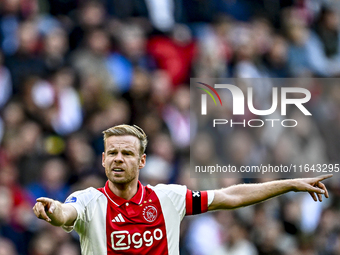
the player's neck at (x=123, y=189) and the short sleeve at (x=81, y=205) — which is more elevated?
the player's neck at (x=123, y=189)

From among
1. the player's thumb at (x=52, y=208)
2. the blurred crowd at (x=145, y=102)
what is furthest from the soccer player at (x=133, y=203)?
the blurred crowd at (x=145, y=102)

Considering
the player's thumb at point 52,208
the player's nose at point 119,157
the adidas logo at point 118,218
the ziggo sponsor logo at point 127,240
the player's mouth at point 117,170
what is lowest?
the ziggo sponsor logo at point 127,240

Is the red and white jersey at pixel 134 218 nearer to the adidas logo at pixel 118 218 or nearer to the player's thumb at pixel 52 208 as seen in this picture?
the adidas logo at pixel 118 218

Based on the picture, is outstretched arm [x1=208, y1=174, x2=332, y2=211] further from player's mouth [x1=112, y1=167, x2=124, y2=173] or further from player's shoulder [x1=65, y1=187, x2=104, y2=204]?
player's shoulder [x1=65, y1=187, x2=104, y2=204]

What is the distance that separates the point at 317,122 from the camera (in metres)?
11.7

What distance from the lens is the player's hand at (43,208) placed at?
473 cm

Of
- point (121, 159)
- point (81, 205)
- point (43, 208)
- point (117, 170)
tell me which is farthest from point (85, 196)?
point (43, 208)

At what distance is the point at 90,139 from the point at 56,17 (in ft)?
9.50

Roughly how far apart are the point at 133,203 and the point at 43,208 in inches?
46.3

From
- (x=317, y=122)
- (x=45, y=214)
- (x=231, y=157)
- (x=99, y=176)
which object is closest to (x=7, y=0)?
(x=99, y=176)

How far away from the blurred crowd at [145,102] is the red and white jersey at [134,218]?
395 centimetres

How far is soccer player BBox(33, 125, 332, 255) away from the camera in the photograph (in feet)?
18.2

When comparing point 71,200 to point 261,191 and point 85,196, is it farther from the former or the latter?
point 261,191

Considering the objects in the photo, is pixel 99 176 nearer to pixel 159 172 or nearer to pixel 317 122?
pixel 159 172
